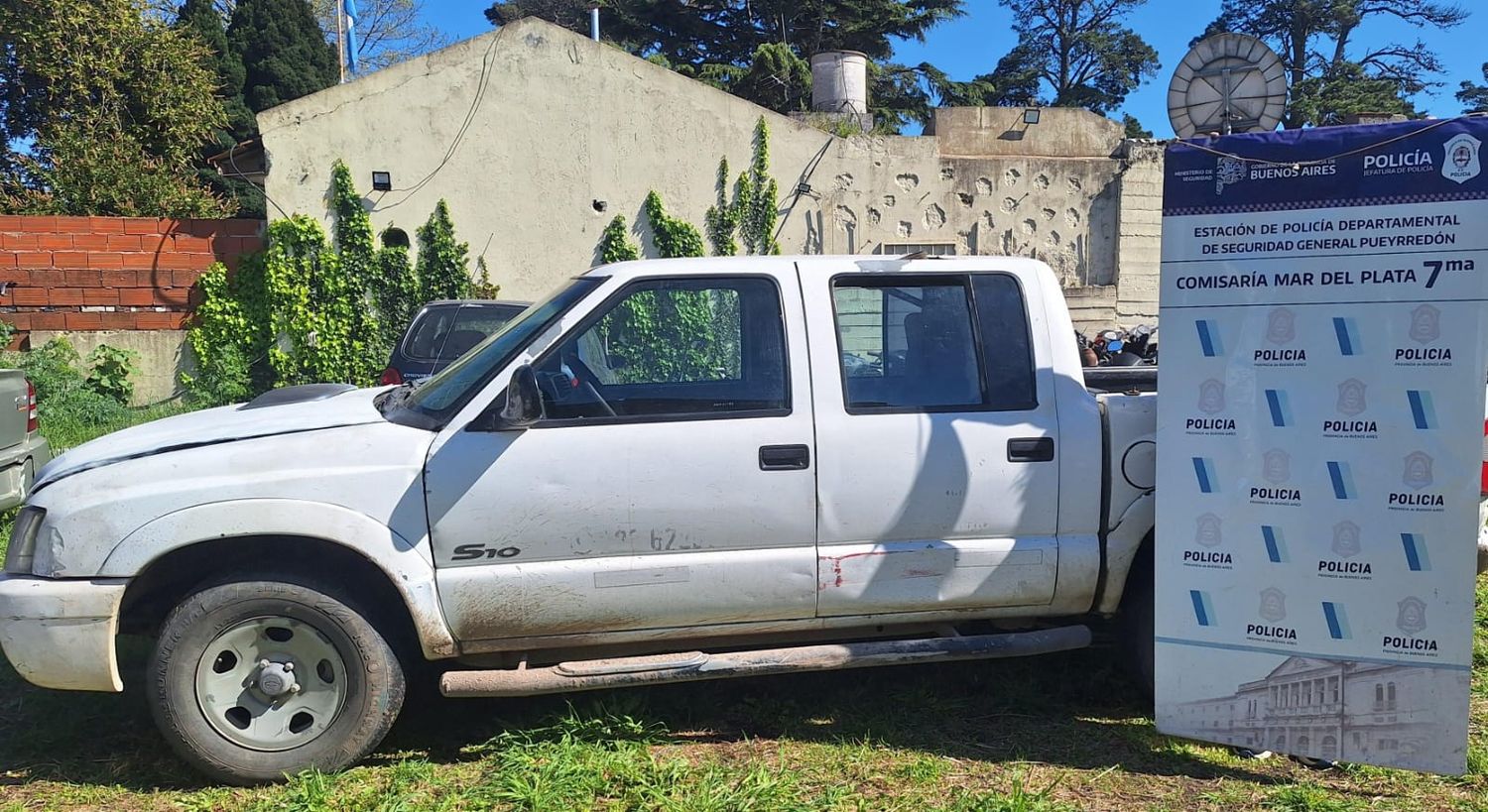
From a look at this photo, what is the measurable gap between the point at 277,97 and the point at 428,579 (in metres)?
28.8

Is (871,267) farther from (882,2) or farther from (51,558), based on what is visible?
(882,2)

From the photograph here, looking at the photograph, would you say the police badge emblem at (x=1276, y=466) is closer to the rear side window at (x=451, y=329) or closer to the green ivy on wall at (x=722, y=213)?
the rear side window at (x=451, y=329)

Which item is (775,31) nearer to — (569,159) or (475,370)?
(569,159)

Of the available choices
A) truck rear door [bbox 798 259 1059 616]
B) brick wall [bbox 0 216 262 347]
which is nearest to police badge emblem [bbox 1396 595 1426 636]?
truck rear door [bbox 798 259 1059 616]

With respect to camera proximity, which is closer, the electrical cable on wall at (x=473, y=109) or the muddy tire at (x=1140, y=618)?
the muddy tire at (x=1140, y=618)

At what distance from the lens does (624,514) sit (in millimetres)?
3607

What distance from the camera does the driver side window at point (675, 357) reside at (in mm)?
3693

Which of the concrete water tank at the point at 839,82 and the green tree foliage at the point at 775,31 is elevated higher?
the green tree foliage at the point at 775,31

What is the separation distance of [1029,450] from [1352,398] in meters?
1.09

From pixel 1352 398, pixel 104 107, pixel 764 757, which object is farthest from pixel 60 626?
pixel 104 107

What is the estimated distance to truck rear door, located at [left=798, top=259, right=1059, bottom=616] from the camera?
376 cm

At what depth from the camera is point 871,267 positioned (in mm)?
3994

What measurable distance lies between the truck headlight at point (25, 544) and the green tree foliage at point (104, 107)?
14.9 metres

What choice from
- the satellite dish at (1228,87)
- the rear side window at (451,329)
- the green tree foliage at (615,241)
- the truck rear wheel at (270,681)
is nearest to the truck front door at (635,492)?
the truck rear wheel at (270,681)
